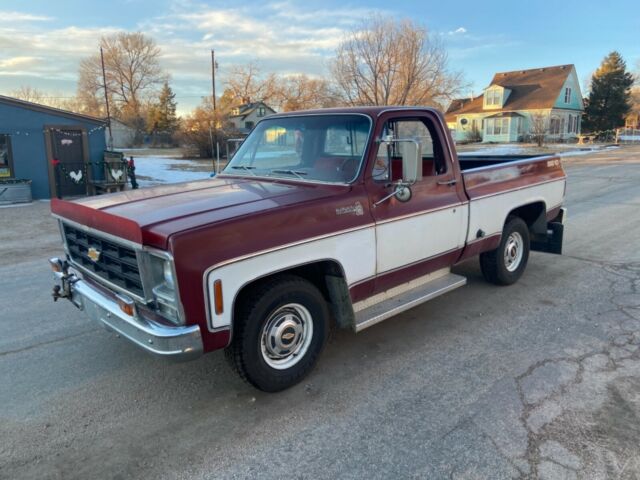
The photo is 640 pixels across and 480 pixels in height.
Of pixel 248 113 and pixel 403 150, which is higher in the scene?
pixel 248 113

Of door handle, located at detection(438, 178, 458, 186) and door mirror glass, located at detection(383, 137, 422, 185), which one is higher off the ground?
door mirror glass, located at detection(383, 137, 422, 185)

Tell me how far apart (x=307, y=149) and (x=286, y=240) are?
132 cm

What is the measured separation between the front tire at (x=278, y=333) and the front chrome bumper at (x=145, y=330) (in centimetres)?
38

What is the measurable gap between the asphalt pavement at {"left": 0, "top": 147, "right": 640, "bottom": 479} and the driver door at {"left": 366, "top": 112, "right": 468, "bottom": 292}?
69 centimetres

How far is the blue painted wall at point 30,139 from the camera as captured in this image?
1327cm

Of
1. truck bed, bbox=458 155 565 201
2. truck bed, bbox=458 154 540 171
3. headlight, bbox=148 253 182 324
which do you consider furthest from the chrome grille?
truck bed, bbox=458 154 540 171

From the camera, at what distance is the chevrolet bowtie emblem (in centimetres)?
340

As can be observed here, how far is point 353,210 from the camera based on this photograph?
360 centimetres

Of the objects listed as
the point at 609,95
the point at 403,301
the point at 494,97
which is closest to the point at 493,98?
the point at 494,97

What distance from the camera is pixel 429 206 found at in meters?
4.21

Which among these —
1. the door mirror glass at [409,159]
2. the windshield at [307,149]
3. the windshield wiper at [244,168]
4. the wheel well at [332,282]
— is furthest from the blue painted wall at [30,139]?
the door mirror glass at [409,159]

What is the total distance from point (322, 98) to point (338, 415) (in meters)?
35.6

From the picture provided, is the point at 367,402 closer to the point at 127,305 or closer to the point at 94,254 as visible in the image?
the point at 127,305

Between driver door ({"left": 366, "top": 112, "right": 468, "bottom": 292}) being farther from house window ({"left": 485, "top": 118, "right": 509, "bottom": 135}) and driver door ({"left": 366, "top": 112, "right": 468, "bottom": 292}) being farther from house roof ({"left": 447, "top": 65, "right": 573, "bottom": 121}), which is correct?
house roof ({"left": 447, "top": 65, "right": 573, "bottom": 121})
